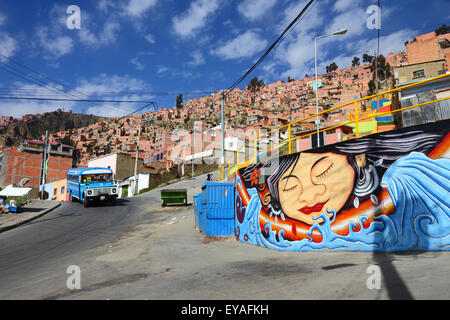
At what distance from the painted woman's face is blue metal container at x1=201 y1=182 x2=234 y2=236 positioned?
328 cm

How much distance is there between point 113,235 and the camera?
45.2ft

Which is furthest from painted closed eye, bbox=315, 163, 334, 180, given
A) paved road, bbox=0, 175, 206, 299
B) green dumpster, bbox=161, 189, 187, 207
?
green dumpster, bbox=161, 189, 187, 207

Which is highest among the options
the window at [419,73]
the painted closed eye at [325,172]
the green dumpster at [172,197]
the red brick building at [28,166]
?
the window at [419,73]

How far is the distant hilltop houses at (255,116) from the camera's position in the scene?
45.9 meters

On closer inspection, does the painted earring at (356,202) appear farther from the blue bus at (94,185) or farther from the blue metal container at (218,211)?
the blue bus at (94,185)

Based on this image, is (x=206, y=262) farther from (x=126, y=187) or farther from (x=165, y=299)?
(x=126, y=187)

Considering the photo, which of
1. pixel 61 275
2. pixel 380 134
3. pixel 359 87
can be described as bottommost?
pixel 61 275

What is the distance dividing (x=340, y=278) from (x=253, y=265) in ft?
8.52

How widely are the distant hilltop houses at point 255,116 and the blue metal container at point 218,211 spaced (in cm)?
755

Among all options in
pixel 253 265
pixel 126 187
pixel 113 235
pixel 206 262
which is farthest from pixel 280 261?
pixel 126 187

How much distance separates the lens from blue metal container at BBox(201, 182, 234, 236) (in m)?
12.9
